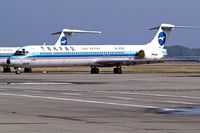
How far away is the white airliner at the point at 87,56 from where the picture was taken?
70.9m

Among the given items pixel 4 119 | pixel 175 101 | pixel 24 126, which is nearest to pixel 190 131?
pixel 24 126

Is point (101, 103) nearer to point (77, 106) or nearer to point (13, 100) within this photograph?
point (77, 106)

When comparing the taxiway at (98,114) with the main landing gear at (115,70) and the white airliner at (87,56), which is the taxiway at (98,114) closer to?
the main landing gear at (115,70)

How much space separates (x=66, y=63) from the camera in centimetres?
7238

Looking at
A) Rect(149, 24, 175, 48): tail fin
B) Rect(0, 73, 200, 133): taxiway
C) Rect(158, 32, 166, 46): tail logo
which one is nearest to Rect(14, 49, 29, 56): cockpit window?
Rect(149, 24, 175, 48): tail fin

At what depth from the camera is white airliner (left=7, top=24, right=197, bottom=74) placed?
70.9 metres

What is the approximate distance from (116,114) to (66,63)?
53559 millimetres

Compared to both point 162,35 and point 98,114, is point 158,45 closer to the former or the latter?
point 162,35

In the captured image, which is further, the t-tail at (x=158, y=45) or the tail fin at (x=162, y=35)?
the tail fin at (x=162, y=35)

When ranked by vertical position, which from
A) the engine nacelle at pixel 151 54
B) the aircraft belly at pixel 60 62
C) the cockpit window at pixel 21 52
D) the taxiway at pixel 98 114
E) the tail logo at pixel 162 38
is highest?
the tail logo at pixel 162 38

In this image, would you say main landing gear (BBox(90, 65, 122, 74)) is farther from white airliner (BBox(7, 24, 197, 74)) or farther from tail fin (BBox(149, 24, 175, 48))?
tail fin (BBox(149, 24, 175, 48))

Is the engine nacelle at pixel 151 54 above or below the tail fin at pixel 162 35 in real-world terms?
below

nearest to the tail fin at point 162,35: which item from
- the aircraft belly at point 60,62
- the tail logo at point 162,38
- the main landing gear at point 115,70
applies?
the tail logo at point 162,38

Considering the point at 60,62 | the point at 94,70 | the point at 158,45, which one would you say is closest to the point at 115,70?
the point at 94,70
